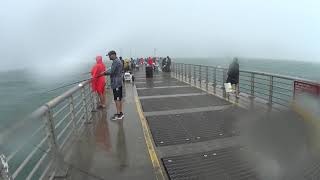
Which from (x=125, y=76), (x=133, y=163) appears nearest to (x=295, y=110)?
(x=133, y=163)

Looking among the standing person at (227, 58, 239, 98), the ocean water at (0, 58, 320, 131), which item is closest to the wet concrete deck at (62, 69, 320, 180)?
the ocean water at (0, 58, 320, 131)

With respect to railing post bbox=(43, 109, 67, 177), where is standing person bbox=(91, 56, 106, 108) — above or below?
above

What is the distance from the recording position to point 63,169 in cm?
515


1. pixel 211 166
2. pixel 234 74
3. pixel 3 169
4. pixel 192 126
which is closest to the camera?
pixel 3 169

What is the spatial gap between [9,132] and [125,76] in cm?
1838

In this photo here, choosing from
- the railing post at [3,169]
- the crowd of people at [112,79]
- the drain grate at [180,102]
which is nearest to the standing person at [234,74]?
the drain grate at [180,102]

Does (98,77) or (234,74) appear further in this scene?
(234,74)

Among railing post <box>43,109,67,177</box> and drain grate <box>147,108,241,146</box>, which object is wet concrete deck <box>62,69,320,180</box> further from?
railing post <box>43,109,67,177</box>

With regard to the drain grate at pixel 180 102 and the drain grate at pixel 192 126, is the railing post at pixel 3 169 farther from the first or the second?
the drain grate at pixel 180 102

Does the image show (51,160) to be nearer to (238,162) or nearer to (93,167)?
(93,167)

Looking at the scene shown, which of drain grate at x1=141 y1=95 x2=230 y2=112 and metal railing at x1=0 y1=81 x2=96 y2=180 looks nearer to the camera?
metal railing at x1=0 y1=81 x2=96 y2=180

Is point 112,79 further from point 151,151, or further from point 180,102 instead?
point 180,102

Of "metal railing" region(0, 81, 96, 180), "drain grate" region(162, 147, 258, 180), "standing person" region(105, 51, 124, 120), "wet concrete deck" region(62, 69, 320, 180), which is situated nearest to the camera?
"metal railing" region(0, 81, 96, 180)

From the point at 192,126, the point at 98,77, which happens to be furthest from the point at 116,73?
the point at 192,126
